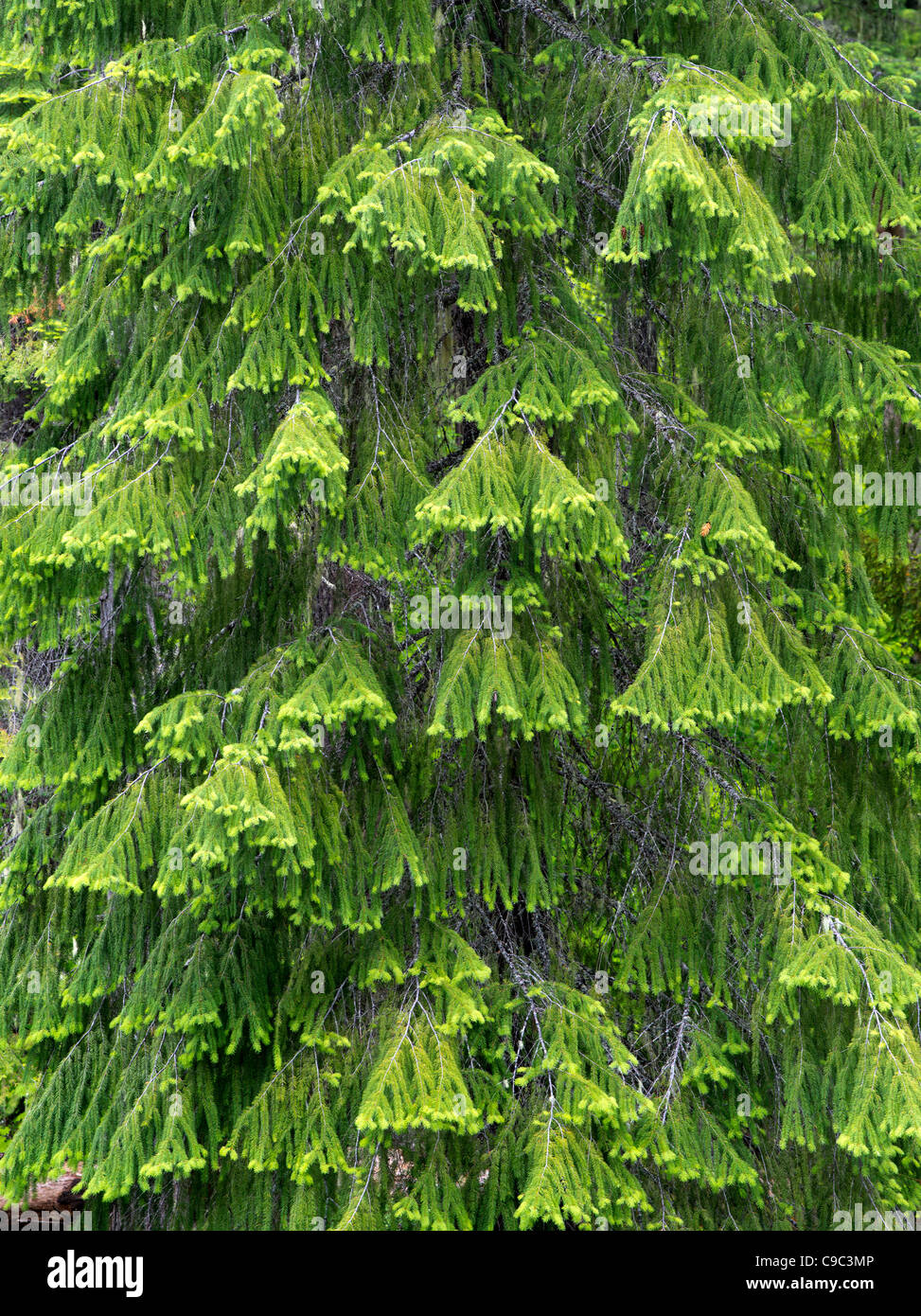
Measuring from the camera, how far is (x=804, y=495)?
18.4 feet

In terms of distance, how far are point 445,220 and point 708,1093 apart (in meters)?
3.87

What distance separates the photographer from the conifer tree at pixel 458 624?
438 cm

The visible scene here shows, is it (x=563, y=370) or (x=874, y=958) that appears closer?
(x=874, y=958)

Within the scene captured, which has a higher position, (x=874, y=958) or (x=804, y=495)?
(x=804, y=495)

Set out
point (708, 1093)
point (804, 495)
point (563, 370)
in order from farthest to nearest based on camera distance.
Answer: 1. point (804, 495)
2. point (708, 1093)
3. point (563, 370)

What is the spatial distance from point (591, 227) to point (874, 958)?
368 cm

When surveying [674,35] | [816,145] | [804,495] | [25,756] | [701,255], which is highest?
[674,35]

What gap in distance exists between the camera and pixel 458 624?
15.9 ft

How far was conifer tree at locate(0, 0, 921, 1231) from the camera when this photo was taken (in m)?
4.38

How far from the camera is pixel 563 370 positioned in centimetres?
479

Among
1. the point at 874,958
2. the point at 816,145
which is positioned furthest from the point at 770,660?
the point at 816,145

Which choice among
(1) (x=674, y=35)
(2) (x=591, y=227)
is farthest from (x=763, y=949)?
(1) (x=674, y=35)

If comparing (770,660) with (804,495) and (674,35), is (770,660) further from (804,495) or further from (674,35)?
(674,35)

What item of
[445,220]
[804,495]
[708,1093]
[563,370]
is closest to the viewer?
[445,220]
